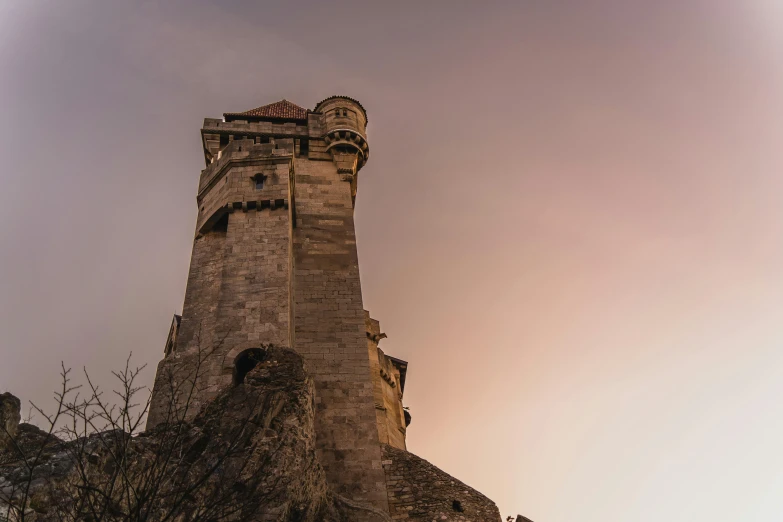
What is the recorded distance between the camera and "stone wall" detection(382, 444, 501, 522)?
43.9 feet

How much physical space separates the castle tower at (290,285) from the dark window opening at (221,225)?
4 cm

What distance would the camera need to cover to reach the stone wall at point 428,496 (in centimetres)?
1338

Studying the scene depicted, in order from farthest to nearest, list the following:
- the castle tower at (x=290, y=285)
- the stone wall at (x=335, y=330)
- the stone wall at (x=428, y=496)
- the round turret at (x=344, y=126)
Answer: the round turret at (x=344, y=126), the castle tower at (x=290, y=285), the stone wall at (x=335, y=330), the stone wall at (x=428, y=496)

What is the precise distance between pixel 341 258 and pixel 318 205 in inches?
103

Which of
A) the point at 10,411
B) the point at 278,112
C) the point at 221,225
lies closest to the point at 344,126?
the point at 278,112

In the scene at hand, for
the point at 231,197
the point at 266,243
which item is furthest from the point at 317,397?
the point at 231,197

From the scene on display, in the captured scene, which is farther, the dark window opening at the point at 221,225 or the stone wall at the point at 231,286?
the dark window opening at the point at 221,225

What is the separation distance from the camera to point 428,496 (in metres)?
13.9

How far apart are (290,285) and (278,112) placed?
11168 mm

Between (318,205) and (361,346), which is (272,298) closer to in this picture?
(361,346)

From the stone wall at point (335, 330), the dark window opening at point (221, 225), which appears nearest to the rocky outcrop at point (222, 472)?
the stone wall at point (335, 330)

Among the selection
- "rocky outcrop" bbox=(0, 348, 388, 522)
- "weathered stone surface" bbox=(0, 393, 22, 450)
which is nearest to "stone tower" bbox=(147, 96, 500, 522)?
"rocky outcrop" bbox=(0, 348, 388, 522)

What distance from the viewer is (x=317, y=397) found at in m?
15.7

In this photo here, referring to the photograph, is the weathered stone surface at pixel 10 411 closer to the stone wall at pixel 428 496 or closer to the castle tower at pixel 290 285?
the castle tower at pixel 290 285
